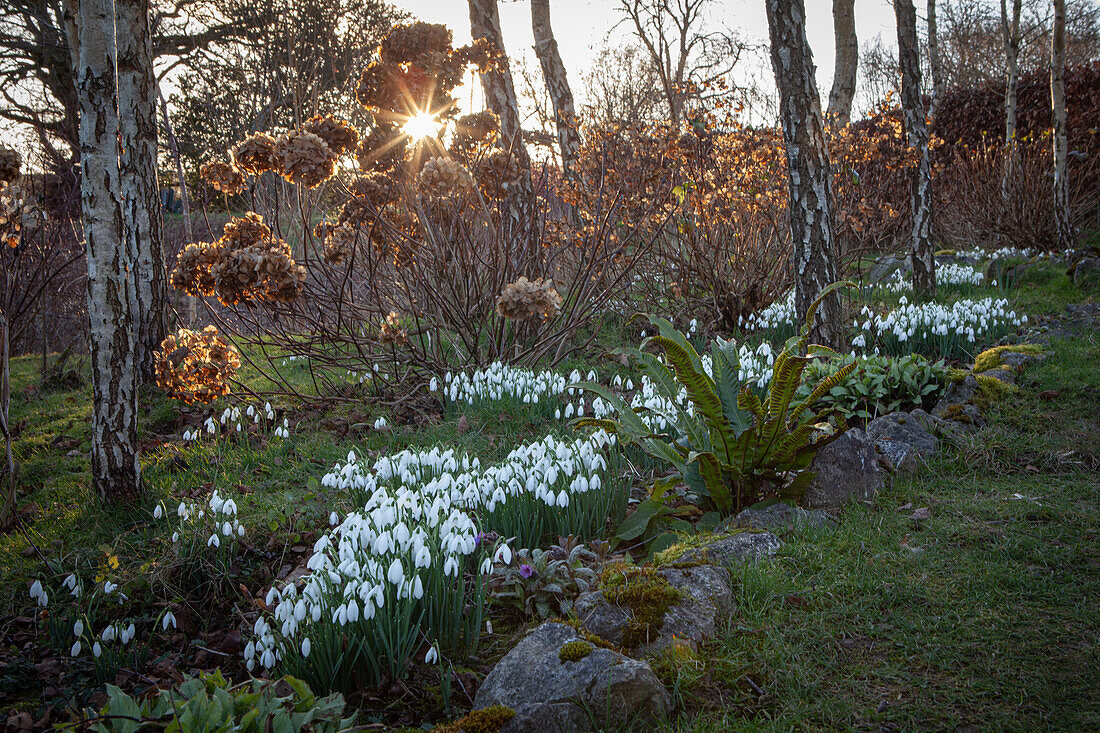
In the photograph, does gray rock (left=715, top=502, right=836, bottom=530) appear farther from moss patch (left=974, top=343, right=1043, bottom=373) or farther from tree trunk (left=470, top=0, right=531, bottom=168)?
tree trunk (left=470, top=0, right=531, bottom=168)

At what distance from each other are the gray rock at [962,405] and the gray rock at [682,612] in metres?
2.58

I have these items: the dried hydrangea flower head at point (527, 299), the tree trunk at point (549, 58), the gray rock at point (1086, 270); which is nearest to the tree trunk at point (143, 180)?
the dried hydrangea flower head at point (527, 299)

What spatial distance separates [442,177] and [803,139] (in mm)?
2916

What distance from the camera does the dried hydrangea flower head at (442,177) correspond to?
16.5 feet

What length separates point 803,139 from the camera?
5.37m

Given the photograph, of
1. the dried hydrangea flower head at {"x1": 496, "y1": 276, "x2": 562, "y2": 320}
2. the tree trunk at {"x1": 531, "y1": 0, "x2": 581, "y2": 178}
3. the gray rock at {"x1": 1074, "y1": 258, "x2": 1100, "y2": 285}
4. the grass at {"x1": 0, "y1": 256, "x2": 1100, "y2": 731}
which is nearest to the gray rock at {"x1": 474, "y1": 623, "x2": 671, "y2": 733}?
the grass at {"x1": 0, "y1": 256, "x2": 1100, "y2": 731}

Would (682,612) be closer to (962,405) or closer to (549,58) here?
(962,405)

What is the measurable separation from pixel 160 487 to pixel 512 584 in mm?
2823

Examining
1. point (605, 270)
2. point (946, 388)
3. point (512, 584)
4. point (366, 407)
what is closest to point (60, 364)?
point (366, 407)

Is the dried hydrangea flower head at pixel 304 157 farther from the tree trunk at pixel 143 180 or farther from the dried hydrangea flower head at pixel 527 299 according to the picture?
the tree trunk at pixel 143 180

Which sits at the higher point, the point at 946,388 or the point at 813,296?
the point at 813,296

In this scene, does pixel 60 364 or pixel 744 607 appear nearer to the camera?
pixel 744 607

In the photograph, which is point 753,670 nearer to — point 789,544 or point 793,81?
point 789,544

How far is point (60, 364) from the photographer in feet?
26.5
